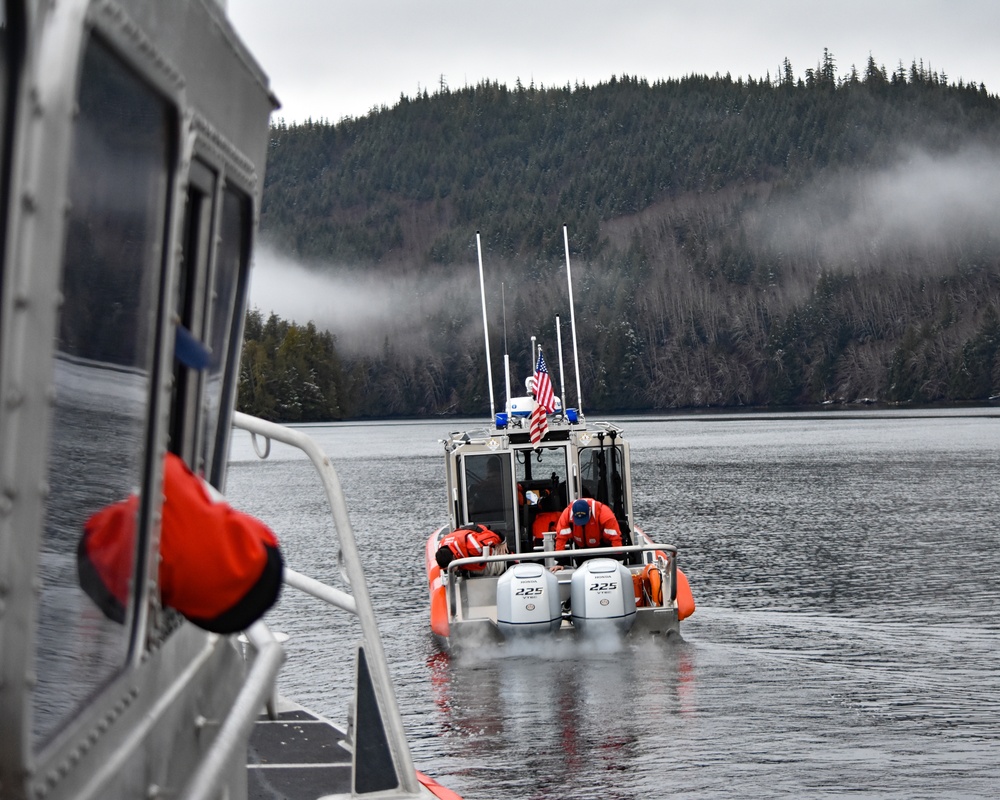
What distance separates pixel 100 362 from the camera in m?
1.87

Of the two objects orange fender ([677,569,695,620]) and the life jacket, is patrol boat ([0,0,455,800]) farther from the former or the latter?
orange fender ([677,569,695,620])

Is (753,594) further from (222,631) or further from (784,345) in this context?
(784,345)

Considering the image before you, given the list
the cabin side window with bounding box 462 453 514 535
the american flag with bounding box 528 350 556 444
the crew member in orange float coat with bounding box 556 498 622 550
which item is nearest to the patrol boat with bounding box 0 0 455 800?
the crew member in orange float coat with bounding box 556 498 622 550

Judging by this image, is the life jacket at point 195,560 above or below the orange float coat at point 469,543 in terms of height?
below

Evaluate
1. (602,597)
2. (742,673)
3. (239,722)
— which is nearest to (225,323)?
(239,722)

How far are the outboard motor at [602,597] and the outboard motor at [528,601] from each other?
315 mm

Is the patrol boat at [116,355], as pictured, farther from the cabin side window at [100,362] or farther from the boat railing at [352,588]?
the boat railing at [352,588]

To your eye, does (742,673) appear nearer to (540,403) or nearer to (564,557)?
(564,557)

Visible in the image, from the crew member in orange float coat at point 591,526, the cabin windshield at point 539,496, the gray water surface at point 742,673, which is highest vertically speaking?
the cabin windshield at point 539,496

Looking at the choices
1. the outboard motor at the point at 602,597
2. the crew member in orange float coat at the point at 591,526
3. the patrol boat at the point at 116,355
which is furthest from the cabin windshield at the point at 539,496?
the patrol boat at the point at 116,355

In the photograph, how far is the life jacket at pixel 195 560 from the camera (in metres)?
1.92

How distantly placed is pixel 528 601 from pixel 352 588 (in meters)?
11.8

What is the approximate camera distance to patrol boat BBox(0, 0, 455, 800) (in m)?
1.41

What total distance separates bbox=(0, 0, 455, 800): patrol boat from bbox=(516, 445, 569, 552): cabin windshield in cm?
1434
